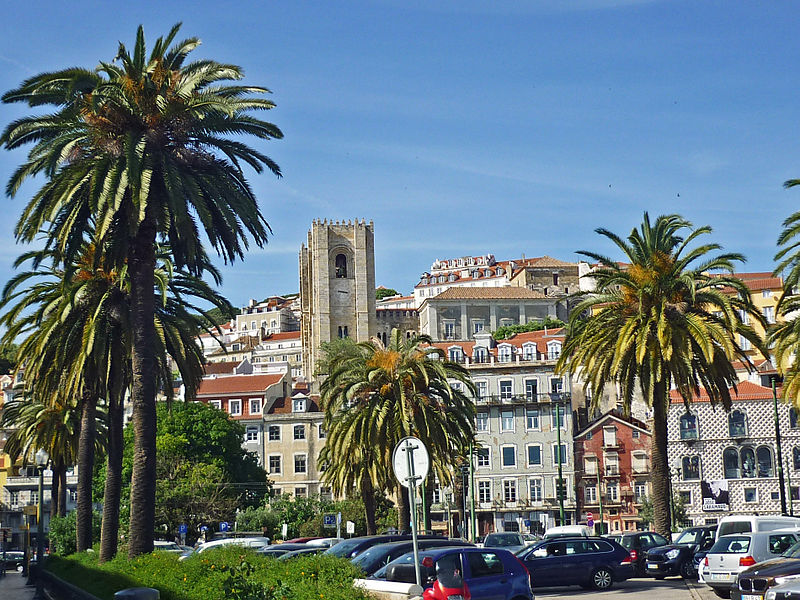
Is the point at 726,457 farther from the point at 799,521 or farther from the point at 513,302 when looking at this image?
the point at 513,302

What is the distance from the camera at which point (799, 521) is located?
30516mm

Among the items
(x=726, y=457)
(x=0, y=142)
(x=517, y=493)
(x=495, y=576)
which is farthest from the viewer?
(x=517, y=493)

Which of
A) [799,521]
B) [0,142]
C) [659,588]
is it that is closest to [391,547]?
[659,588]

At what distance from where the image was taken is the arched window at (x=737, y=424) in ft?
272

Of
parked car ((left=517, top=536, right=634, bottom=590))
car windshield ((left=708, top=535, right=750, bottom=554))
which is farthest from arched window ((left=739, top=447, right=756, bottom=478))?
car windshield ((left=708, top=535, right=750, bottom=554))

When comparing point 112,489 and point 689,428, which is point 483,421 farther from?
point 112,489

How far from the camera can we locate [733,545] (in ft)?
91.9

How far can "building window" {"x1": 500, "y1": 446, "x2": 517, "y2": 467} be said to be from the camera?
3730 inches

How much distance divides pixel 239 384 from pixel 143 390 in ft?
271

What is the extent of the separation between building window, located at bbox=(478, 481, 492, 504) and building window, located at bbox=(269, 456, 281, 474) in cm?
1968

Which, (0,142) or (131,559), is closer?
(131,559)

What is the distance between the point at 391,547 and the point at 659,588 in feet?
27.4

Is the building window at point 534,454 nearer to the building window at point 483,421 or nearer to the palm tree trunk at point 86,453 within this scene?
the building window at point 483,421

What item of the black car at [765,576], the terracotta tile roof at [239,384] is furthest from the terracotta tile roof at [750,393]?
the black car at [765,576]
